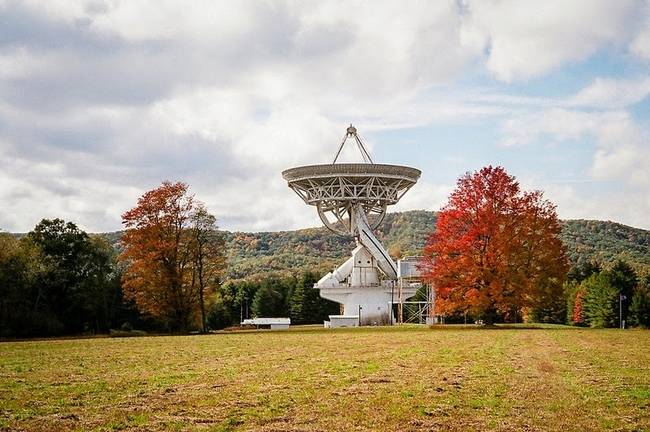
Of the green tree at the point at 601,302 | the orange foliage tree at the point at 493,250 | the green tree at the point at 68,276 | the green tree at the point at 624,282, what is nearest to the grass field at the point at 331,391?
the orange foliage tree at the point at 493,250

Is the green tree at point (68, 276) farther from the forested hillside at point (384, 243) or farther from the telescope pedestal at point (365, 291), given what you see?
the forested hillside at point (384, 243)

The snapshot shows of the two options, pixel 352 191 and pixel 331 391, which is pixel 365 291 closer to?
pixel 352 191

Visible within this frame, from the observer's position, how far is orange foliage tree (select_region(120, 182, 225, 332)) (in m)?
48.2

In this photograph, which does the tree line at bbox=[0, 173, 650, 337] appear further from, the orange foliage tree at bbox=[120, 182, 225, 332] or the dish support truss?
the dish support truss

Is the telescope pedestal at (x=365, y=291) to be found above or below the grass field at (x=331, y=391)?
above

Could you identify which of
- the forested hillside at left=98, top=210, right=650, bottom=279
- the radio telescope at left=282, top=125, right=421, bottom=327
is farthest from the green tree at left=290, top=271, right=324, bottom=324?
the forested hillside at left=98, top=210, right=650, bottom=279

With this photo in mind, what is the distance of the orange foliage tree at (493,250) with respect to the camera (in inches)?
1832

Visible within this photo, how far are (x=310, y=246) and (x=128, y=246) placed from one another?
415 ft

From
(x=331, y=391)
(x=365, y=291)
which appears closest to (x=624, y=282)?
(x=365, y=291)

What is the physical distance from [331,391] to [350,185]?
1691 inches

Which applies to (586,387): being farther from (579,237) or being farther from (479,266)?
(579,237)

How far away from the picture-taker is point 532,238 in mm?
47062

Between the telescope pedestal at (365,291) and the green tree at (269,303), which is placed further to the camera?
the green tree at (269,303)

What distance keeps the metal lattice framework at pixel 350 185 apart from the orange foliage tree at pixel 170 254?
10438mm
